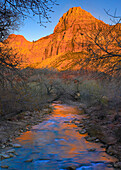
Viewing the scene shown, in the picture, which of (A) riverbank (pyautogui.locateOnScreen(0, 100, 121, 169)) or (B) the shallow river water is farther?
(A) riverbank (pyautogui.locateOnScreen(0, 100, 121, 169))

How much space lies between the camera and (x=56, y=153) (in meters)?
6.12

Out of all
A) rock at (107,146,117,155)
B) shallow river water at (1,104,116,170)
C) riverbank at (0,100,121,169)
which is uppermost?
riverbank at (0,100,121,169)

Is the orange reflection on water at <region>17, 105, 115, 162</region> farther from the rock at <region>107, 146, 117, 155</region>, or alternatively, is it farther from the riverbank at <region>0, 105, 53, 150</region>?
the riverbank at <region>0, 105, 53, 150</region>

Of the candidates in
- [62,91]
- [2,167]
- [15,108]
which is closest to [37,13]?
[2,167]

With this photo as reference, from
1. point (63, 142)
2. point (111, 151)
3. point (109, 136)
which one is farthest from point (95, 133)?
point (111, 151)

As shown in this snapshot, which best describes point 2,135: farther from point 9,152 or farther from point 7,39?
point 7,39

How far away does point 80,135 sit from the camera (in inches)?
330

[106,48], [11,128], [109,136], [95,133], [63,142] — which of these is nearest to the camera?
[106,48]

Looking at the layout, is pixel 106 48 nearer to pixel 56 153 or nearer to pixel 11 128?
pixel 56 153

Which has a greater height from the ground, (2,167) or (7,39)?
(7,39)

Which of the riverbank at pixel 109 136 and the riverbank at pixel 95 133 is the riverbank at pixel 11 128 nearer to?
the riverbank at pixel 95 133

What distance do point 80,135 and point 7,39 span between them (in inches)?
223

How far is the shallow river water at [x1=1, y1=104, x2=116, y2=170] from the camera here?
205 inches

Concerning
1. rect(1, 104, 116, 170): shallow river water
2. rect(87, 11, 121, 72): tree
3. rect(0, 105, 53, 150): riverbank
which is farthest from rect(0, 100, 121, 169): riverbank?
rect(87, 11, 121, 72): tree
